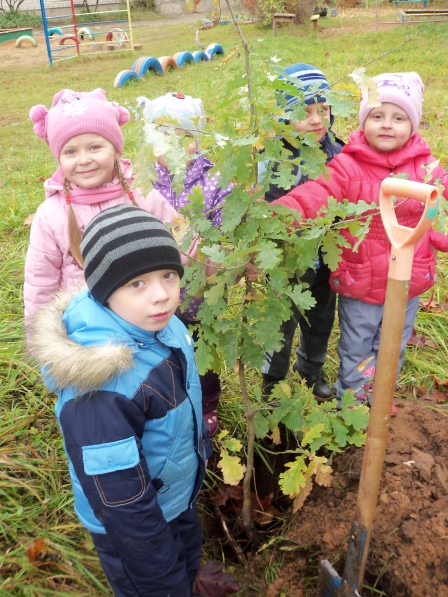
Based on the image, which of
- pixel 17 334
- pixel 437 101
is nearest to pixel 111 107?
pixel 17 334

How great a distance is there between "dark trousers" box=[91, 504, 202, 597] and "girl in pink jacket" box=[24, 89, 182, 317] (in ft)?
3.08

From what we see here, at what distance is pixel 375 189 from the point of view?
2279 mm

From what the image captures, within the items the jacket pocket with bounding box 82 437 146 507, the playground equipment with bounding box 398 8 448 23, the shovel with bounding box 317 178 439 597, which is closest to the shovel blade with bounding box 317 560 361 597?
the shovel with bounding box 317 178 439 597

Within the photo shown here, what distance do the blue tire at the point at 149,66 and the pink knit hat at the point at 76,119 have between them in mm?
9518

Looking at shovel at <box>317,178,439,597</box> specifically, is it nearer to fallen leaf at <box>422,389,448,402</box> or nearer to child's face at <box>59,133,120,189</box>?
child's face at <box>59,133,120,189</box>

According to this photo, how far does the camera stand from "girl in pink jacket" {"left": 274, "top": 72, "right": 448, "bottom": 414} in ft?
7.16

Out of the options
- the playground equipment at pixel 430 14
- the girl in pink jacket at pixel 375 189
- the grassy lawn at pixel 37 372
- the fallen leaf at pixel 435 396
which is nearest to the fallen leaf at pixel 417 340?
the grassy lawn at pixel 37 372

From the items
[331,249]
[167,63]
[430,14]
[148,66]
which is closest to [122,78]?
[148,66]

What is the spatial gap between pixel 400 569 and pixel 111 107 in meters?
2.06

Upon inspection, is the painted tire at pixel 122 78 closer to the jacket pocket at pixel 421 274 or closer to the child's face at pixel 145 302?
the jacket pocket at pixel 421 274

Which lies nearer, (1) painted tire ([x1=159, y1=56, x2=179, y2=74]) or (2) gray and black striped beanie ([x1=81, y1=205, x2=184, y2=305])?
(2) gray and black striped beanie ([x1=81, y1=205, x2=184, y2=305])

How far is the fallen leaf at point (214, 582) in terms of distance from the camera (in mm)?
2020

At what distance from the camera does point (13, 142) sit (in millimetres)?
7734

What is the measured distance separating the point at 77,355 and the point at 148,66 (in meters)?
10.9
